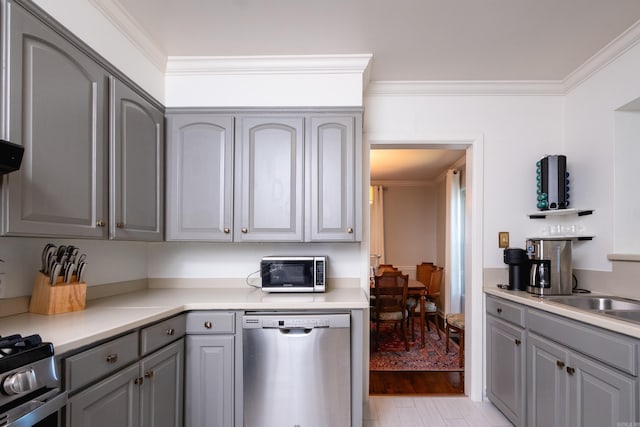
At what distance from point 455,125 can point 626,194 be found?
1.16 meters

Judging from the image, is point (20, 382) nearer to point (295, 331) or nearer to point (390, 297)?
point (295, 331)

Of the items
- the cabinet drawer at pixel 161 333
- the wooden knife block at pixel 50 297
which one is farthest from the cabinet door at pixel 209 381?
the wooden knife block at pixel 50 297

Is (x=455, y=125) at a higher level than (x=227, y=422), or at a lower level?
higher

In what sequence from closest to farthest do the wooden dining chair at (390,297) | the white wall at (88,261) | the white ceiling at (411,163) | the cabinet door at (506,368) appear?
the white wall at (88,261)
the cabinet door at (506,368)
the wooden dining chair at (390,297)
the white ceiling at (411,163)

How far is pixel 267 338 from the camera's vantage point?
1855 mm

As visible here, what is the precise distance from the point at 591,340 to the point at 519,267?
0.81 m

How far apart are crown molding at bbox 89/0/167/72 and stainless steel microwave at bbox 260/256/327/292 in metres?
1.50

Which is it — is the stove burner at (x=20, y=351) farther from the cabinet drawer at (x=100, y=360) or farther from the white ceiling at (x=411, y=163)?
the white ceiling at (x=411, y=163)

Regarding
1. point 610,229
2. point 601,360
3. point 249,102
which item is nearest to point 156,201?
point 249,102

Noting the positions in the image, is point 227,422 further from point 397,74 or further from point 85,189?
point 397,74

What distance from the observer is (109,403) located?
1304 millimetres

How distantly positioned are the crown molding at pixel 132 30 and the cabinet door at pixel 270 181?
0.69 meters

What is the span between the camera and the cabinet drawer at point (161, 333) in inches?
59.4

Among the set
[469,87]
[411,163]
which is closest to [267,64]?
[469,87]
